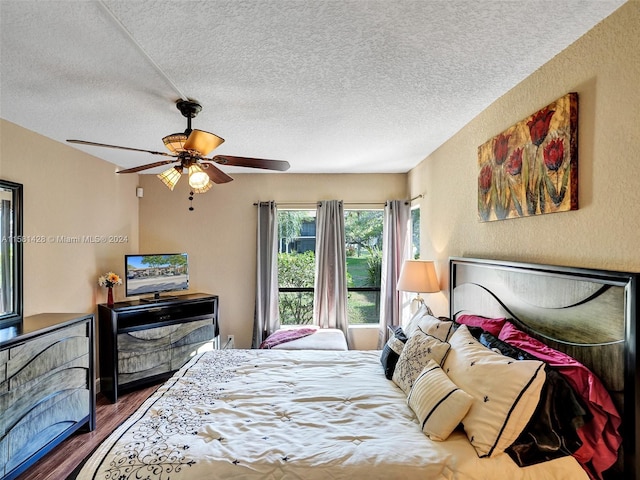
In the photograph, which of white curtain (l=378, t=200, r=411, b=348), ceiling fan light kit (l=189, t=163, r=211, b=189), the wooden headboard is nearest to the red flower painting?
the wooden headboard

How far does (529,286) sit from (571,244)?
12.8 inches

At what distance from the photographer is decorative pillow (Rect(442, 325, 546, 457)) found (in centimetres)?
132

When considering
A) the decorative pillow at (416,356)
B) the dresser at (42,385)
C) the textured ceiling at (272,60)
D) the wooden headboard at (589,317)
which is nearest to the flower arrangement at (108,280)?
the dresser at (42,385)

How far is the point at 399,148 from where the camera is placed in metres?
3.30

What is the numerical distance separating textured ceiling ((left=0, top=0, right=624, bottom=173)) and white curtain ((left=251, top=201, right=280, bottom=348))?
5.41 ft

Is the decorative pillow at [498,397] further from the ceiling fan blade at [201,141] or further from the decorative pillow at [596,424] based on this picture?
the ceiling fan blade at [201,141]

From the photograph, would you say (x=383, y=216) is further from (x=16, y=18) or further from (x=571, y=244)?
(x=16, y=18)

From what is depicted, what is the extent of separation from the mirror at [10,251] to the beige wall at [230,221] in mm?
1801

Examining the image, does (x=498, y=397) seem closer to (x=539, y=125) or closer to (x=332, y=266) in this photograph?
(x=539, y=125)

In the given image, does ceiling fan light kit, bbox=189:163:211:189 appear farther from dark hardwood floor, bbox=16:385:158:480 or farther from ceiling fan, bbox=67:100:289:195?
dark hardwood floor, bbox=16:385:158:480

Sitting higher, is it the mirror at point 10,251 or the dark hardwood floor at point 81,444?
the mirror at point 10,251

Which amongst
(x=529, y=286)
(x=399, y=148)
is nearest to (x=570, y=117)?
(x=529, y=286)

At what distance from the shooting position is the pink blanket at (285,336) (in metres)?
3.64

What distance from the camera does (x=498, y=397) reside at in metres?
1.38
